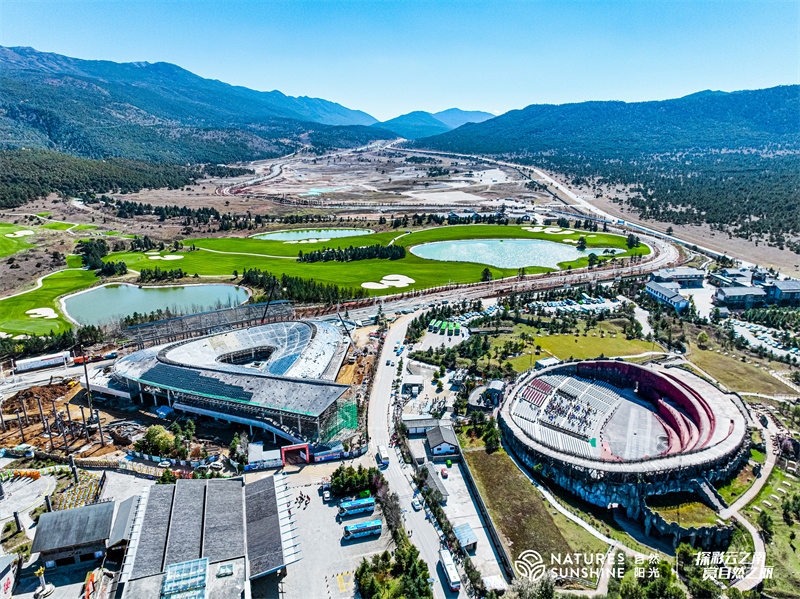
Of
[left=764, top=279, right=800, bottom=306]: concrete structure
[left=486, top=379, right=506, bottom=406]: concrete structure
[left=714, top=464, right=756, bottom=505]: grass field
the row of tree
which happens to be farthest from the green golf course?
[left=714, top=464, right=756, bottom=505]: grass field

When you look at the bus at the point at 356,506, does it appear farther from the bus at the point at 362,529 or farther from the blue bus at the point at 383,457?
the blue bus at the point at 383,457

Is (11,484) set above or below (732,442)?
below

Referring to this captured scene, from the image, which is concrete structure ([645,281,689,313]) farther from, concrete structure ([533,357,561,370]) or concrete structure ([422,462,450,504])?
concrete structure ([422,462,450,504])

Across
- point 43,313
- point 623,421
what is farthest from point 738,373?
point 43,313

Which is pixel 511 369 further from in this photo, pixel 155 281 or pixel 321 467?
pixel 155 281

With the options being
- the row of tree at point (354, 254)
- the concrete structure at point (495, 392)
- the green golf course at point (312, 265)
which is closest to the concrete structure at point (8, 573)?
the concrete structure at point (495, 392)

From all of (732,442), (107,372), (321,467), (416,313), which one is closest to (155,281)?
(107,372)

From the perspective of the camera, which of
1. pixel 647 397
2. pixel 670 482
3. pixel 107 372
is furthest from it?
pixel 107 372
